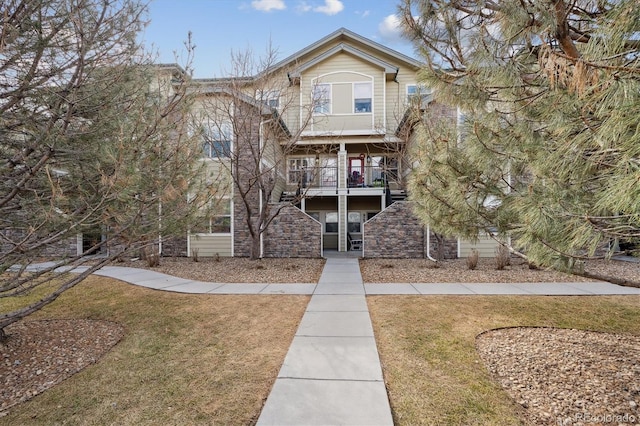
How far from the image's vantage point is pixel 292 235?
12578 mm

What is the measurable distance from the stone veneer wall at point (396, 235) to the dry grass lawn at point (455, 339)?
5811 mm

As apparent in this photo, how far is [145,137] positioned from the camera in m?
3.52

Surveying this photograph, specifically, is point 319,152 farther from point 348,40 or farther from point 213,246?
point 348,40

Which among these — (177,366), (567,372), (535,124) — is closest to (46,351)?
(177,366)

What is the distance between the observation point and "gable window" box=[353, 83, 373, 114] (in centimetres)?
1492

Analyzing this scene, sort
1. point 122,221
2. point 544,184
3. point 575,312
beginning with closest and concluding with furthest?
point 544,184 < point 122,221 < point 575,312

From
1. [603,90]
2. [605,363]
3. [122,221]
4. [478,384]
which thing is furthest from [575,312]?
[122,221]

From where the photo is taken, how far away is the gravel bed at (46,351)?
3448 mm

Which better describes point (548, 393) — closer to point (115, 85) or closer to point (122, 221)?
point (122, 221)

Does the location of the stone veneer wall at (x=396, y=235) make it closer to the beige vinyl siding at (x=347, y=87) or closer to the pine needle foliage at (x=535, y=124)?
the beige vinyl siding at (x=347, y=87)

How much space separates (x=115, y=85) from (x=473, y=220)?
498 centimetres

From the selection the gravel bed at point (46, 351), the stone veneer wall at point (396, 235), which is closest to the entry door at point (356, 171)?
the stone veneer wall at point (396, 235)

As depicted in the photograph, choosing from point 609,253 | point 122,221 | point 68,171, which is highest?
point 68,171

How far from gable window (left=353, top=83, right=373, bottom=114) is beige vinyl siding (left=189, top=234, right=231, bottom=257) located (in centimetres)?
916
